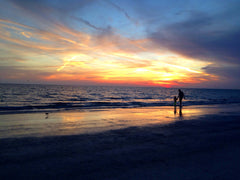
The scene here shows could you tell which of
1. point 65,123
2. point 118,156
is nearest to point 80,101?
point 65,123

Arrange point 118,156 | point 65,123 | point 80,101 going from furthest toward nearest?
point 80,101 → point 65,123 → point 118,156

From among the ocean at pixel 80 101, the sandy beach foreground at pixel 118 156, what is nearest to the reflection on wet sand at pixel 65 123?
the sandy beach foreground at pixel 118 156

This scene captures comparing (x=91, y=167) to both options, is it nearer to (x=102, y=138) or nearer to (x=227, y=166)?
(x=102, y=138)

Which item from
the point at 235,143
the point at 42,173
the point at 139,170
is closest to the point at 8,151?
the point at 42,173

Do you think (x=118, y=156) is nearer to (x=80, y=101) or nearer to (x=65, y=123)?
(x=65, y=123)

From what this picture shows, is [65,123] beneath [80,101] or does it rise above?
above

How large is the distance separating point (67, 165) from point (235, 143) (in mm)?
7105

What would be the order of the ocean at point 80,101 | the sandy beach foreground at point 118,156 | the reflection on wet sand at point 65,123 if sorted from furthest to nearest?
the ocean at point 80,101
the reflection on wet sand at point 65,123
the sandy beach foreground at point 118,156

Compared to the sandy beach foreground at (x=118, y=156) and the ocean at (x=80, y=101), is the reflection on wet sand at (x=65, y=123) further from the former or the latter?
the ocean at (x=80, y=101)

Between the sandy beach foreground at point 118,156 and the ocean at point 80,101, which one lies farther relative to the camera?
the ocean at point 80,101

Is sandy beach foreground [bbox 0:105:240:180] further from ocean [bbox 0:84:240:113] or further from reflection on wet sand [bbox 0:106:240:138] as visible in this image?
ocean [bbox 0:84:240:113]

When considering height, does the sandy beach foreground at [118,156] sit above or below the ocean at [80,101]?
above

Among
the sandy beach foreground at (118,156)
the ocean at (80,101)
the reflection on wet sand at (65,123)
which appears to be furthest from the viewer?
the ocean at (80,101)

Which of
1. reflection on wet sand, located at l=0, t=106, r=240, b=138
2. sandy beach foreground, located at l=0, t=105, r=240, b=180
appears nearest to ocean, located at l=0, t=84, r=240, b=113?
reflection on wet sand, located at l=0, t=106, r=240, b=138
